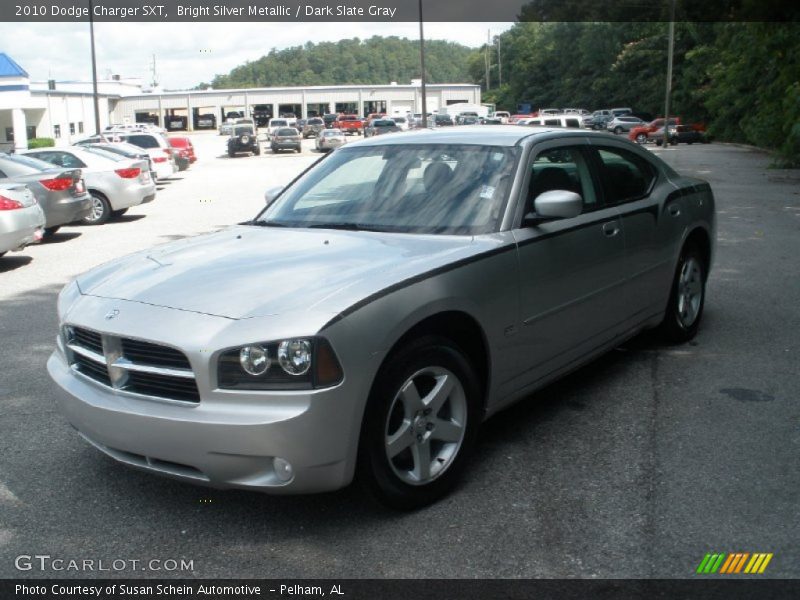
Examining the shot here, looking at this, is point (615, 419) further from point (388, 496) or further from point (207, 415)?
point (207, 415)

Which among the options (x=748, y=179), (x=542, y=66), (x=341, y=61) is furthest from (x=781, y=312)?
(x=341, y=61)

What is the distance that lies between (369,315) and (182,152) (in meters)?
34.0

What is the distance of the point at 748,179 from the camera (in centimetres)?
2434

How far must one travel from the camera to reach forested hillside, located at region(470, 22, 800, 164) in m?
24.3

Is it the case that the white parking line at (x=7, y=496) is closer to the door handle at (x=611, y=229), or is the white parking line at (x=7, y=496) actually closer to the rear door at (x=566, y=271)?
the rear door at (x=566, y=271)

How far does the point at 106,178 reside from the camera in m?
17.0

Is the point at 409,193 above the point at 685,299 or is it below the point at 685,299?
above

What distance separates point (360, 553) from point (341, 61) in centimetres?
17193

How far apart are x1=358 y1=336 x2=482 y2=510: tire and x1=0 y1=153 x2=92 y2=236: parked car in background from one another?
11.5 m

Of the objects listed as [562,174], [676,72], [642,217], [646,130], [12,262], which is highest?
[676,72]

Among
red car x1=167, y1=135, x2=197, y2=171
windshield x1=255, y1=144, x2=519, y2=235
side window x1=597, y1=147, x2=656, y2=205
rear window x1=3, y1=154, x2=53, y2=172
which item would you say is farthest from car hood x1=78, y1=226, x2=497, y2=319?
red car x1=167, y1=135, x2=197, y2=171

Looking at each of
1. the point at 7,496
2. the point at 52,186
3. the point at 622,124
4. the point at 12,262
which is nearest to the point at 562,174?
the point at 7,496

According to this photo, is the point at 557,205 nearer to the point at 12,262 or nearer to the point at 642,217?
the point at 642,217
